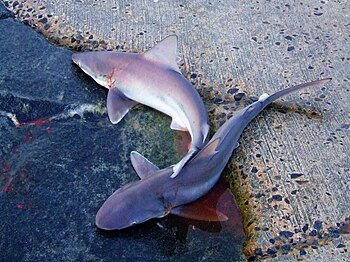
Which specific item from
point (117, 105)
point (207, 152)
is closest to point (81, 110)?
point (117, 105)

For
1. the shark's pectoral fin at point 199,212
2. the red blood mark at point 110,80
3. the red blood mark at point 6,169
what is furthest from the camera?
the red blood mark at point 110,80

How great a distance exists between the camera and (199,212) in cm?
233

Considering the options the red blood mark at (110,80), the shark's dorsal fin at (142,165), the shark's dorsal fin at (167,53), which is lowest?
the shark's dorsal fin at (142,165)

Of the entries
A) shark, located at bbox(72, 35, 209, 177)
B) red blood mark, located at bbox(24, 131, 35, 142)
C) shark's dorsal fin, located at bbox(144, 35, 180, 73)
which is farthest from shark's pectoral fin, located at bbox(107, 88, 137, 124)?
red blood mark, located at bbox(24, 131, 35, 142)

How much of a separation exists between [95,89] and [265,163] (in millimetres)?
921

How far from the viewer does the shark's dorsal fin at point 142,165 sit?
A: 2383 mm

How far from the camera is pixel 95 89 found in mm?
2887

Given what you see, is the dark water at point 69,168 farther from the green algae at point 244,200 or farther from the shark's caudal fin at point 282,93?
the shark's caudal fin at point 282,93

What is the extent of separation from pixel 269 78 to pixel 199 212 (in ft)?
2.96

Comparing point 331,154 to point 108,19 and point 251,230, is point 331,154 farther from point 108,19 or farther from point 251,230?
point 108,19

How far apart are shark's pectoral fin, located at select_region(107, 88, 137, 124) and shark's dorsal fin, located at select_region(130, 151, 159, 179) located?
11.0 inches

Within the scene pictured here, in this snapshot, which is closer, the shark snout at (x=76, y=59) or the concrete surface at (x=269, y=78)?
the concrete surface at (x=269, y=78)

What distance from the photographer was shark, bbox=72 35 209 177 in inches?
102

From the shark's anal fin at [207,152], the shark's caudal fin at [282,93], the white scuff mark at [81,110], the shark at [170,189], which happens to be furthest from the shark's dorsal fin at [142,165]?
the shark's caudal fin at [282,93]
